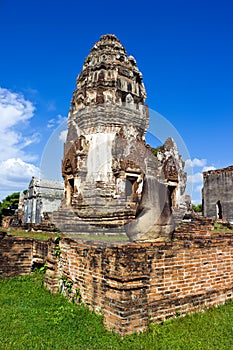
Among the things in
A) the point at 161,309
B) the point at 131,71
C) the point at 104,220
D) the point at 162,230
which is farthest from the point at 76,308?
the point at 131,71

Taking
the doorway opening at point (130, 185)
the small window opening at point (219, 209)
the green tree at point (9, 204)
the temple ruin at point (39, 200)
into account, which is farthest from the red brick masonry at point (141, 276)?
the green tree at point (9, 204)

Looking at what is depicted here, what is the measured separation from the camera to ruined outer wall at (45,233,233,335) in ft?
13.4

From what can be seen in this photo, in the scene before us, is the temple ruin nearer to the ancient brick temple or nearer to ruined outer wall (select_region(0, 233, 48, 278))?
the ancient brick temple

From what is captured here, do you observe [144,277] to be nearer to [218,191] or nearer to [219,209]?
[218,191]

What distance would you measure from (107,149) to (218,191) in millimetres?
11911

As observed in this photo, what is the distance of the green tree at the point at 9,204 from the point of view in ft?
111

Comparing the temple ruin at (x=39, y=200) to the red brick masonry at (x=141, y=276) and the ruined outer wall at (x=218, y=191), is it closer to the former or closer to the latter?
the ruined outer wall at (x=218, y=191)

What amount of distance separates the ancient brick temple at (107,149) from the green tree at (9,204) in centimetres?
2054

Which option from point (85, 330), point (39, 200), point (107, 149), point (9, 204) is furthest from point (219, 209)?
point (9, 204)

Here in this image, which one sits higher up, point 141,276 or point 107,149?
point 107,149

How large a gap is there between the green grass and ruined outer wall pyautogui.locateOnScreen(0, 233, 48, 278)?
1936 millimetres

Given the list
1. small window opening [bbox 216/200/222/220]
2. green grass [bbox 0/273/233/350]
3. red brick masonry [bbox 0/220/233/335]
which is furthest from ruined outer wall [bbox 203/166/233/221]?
green grass [bbox 0/273/233/350]

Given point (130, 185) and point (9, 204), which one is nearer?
point (130, 185)

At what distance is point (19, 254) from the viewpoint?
295 inches
